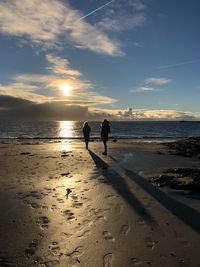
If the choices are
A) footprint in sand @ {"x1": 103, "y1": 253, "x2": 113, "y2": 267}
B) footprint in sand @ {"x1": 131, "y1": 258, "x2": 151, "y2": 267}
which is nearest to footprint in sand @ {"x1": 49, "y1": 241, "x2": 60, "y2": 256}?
footprint in sand @ {"x1": 103, "y1": 253, "x2": 113, "y2": 267}

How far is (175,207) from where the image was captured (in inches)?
344

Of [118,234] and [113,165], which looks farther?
[113,165]

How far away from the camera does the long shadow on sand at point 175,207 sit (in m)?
7.54

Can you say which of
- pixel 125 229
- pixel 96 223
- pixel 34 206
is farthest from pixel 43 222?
pixel 125 229

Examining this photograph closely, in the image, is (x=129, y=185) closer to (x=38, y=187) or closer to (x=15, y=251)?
(x=38, y=187)

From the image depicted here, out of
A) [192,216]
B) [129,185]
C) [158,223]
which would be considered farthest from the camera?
Result: [129,185]

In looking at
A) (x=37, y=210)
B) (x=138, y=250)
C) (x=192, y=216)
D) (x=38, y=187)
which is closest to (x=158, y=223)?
(x=192, y=216)

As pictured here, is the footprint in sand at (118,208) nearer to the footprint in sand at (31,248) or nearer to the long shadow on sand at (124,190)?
the long shadow on sand at (124,190)

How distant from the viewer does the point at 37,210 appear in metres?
8.41

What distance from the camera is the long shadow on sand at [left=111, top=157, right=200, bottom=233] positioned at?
754 centimetres

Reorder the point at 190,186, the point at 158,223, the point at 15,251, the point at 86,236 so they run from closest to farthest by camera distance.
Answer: the point at 15,251 → the point at 86,236 → the point at 158,223 → the point at 190,186

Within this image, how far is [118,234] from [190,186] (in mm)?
4661

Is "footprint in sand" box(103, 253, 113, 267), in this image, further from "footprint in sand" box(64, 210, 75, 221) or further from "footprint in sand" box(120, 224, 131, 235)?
"footprint in sand" box(64, 210, 75, 221)

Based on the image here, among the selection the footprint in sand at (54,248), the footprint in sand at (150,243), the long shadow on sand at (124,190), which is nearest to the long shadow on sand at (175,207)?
the long shadow on sand at (124,190)
